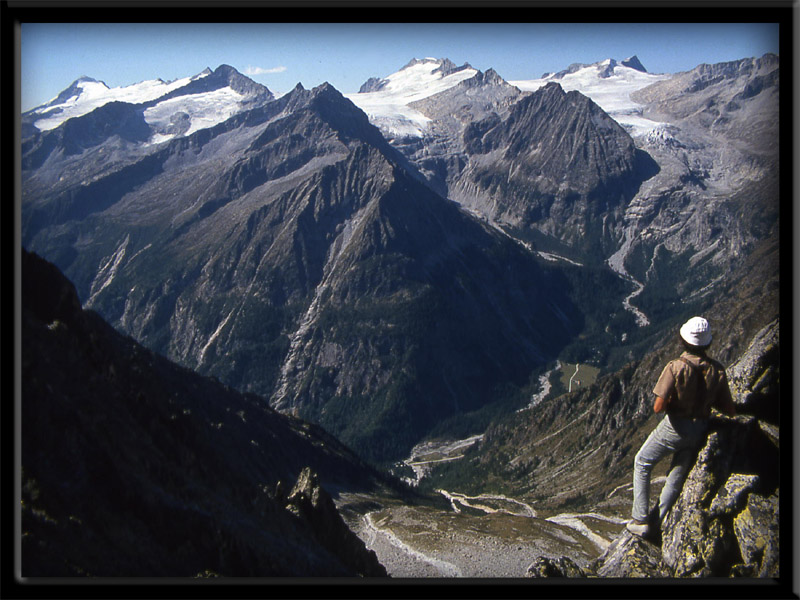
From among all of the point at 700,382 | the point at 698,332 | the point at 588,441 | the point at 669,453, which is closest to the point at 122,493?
the point at 669,453

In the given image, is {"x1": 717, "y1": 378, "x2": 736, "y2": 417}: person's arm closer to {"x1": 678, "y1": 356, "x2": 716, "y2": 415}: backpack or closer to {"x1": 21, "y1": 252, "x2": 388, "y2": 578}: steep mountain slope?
{"x1": 678, "y1": 356, "x2": 716, "y2": 415}: backpack

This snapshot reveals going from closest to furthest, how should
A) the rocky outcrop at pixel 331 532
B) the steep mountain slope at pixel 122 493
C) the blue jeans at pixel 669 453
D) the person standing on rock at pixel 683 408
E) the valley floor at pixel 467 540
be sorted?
the steep mountain slope at pixel 122 493 → the person standing on rock at pixel 683 408 → the blue jeans at pixel 669 453 → the rocky outcrop at pixel 331 532 → the valley floor at pixel 467 540

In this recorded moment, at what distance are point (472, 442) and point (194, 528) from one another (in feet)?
524

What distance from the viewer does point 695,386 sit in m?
13.1

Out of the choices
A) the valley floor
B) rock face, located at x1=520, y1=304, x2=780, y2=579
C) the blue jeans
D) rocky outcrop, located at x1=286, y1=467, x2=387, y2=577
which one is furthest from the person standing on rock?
the valley floor

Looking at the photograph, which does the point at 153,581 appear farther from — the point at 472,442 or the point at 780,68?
the point at 472,442

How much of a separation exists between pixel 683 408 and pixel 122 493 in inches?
445

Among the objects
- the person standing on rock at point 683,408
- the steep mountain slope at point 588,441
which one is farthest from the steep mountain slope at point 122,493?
the steep mountain slope at point 588,441

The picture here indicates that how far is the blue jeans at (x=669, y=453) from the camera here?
1369cm

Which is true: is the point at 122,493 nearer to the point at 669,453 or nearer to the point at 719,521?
the point at 669,453

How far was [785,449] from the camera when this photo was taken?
1229cm

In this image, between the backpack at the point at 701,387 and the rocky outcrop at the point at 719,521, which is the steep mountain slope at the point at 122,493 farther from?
the backpack at the point at 701,387

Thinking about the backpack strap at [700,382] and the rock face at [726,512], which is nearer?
the rock face at [726,512]

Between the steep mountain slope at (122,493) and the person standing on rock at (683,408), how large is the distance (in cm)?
839
